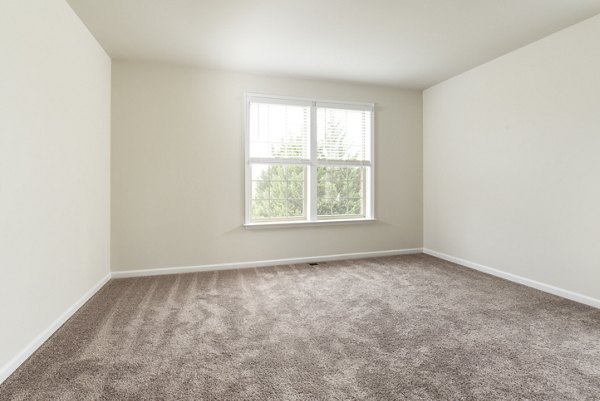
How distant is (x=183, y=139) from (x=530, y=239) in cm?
426

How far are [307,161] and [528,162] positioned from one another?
2.65 m

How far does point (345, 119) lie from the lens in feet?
15.4

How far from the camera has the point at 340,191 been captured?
4.74 metres

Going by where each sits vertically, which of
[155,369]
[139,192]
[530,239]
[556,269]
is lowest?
[155,369]

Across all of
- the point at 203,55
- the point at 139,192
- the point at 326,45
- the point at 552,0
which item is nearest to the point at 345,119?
the point at 326,45

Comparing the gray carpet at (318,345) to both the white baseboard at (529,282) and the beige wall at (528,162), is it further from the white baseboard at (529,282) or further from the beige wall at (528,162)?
the beige wall at (528,162)

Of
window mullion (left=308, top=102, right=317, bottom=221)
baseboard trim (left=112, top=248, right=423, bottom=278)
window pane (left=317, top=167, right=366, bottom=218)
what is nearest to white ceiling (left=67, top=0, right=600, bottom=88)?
window mullion (left=308, top=102, right=317, bottom=221)

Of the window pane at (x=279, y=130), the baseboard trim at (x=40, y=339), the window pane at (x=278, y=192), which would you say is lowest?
the baseboard trim at (x=40, y=339)

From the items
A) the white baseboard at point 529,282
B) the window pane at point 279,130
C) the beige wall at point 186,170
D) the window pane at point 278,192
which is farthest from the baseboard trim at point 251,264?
the window pane at point 279,130

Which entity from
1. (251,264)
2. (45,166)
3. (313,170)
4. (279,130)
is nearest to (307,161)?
(313,170)

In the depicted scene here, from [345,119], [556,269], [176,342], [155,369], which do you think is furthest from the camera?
[345,119]

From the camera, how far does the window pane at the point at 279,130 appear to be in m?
4.25

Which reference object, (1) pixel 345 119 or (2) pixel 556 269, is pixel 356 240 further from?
(2) pixel 556 269

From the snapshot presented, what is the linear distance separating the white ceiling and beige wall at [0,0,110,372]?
0.55 meters
